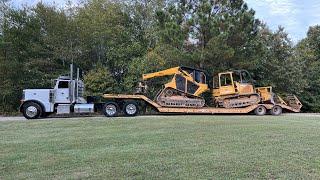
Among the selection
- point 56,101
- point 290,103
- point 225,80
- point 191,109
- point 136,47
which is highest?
point 136,47

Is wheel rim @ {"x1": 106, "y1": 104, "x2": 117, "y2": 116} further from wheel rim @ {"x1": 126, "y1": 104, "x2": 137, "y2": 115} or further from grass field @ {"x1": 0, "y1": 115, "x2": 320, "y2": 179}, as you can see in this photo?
grass field @ {"x1": 0, "y1": 115, "x2": 320, "y2": 179}

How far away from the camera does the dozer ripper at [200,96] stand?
2230cm

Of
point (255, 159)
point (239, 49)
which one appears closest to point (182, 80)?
point (239, 49)

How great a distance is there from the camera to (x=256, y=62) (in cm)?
2520

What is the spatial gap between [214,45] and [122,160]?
16566 mm

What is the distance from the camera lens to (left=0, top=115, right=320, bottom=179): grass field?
262 inches

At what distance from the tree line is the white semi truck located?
16.0ft

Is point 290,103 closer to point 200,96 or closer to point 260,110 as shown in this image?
point 260,110

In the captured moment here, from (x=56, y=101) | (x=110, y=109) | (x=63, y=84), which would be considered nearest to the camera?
(x=56, y=101)

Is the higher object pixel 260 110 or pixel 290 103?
pixel 290 103

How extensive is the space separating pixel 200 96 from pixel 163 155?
49.5 feet

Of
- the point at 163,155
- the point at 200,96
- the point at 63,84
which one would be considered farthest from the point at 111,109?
the point at 163,155

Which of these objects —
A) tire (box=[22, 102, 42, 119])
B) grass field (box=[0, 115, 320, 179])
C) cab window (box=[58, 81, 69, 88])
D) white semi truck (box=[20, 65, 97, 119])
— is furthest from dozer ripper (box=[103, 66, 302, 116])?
grass field (box=[0, 115, 320, 179])

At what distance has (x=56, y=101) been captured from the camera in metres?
21.0
